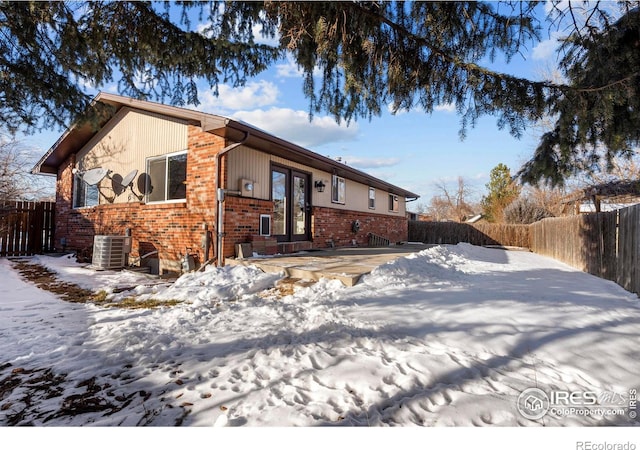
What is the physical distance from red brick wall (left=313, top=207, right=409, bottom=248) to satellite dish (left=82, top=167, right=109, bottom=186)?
6323 millimetres

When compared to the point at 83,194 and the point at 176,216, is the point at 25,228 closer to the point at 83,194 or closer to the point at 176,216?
the point at 83,194

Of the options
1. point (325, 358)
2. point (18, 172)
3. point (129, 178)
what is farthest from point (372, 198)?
point (18, 172)

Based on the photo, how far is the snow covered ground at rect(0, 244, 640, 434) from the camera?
1.70 metres

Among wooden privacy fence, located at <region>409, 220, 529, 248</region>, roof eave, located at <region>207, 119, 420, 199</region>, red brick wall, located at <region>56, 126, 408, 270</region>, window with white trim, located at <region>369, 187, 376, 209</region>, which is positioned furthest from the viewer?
wooden privacy fence, located at <region>409, 220, 529, 248</region>

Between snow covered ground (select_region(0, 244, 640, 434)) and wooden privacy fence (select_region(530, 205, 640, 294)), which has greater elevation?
wooden privacy fence (select_region(530, 205, 640, 294))

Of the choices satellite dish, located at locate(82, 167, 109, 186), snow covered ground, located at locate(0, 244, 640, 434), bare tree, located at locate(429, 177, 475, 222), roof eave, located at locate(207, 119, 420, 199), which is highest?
bare tree, located at locate(429, 177, 475, 222)

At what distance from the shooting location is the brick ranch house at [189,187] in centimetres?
636

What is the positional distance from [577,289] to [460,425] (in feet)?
15.1

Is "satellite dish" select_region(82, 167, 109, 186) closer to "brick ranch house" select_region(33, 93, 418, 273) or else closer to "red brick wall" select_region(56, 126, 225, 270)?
"brick ranch house" select_region(33, 93, 418, 273)

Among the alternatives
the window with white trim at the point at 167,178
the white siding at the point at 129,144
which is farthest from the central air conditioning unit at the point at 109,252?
the white siding at the point at 129,144

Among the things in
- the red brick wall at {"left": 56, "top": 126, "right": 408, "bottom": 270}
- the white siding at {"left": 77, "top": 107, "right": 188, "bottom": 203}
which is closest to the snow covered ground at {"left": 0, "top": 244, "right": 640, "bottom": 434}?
the red brick wall at {"left": 56, "top": 126, "right": 408, "bottom": 270}

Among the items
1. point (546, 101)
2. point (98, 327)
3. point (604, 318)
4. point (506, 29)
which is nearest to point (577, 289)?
point (604, 318)

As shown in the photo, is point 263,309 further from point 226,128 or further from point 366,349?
point 226,128
